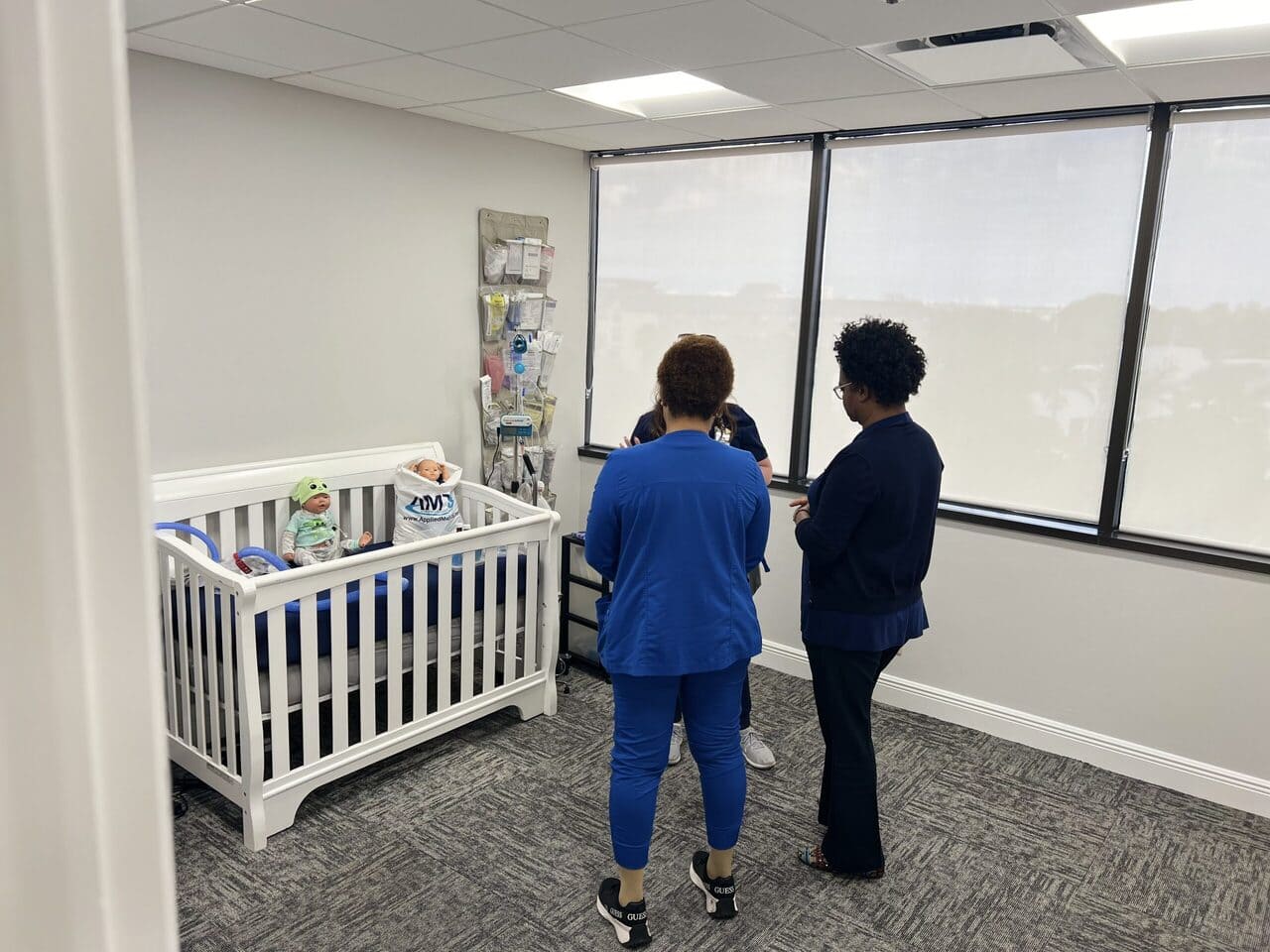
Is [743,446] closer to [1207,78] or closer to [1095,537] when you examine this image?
[1095,537]

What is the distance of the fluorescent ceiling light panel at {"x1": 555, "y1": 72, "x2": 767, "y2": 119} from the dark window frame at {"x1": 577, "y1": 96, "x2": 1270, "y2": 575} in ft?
2.05

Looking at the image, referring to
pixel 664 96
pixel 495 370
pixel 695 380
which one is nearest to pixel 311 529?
pixel 495 370

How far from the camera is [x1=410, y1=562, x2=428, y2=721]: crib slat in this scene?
9.95ft

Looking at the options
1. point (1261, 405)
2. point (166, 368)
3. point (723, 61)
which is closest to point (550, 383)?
point (166, 368)

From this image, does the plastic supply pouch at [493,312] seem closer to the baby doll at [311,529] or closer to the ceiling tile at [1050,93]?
the baby doll at [311,529]

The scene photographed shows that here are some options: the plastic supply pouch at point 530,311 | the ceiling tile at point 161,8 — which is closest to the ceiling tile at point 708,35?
the ceiling tile at point 161,8

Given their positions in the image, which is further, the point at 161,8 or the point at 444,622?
the point at 444,622

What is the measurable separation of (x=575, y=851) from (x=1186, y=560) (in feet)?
7.12

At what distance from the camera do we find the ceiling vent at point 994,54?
238cm

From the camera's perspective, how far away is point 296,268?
3447 millimetres

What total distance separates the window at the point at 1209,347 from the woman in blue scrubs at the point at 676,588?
1.76 meters

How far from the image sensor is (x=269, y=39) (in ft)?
8.64

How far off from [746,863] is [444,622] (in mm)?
1202

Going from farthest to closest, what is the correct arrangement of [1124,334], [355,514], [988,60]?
[355,514] → [1124,334] → [988,60]
